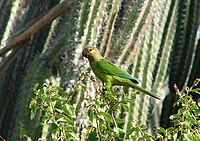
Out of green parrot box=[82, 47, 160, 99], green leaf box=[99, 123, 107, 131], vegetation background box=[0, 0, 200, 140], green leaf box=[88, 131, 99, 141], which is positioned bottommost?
green leaf box=[88, 131, 99, 141]

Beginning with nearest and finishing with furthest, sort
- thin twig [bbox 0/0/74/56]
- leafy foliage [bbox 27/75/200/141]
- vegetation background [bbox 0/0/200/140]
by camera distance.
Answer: leafy foliage [bbox 27/75/200/141]
vegetation background [bbox 0/0/200/140]
thin twig [bbox 0/0/74/56]

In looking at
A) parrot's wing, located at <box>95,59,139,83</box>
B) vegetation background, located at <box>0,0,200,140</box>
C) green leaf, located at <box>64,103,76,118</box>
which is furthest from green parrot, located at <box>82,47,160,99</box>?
green leaf, located at <box>64,103,76,118</box>

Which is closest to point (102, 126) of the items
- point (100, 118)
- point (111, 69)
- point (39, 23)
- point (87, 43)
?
point (100, 118)

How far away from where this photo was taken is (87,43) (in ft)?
11.8

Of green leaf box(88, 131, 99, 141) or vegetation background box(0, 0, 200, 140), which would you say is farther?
vegetation background box(0, 0, 200, 140)

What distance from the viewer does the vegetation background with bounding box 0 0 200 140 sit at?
3596 mm

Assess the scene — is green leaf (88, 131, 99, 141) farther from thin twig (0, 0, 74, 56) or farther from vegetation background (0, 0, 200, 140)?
thin twig (0, 0, 74, 56)

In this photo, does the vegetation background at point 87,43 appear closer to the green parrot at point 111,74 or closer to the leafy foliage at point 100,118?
the green parrot at point 111,74

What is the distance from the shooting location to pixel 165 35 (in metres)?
4.52

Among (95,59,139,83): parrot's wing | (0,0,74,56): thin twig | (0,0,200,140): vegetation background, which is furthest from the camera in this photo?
(0,0,74,56): thin twig

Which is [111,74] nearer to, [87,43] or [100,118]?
[100,118]

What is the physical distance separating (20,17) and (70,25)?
66.7 inches

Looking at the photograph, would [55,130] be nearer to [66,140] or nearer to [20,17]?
[66,140]

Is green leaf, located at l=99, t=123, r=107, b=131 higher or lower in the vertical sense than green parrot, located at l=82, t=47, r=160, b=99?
lower
